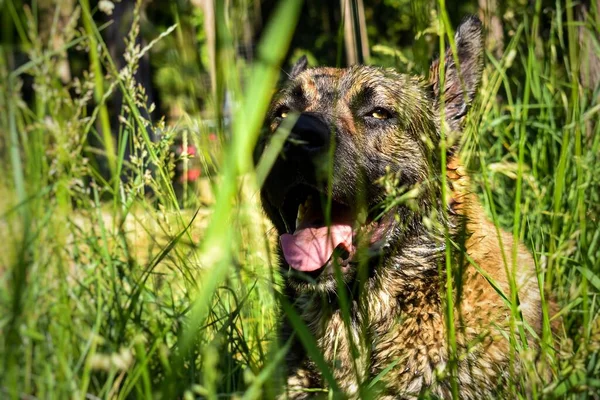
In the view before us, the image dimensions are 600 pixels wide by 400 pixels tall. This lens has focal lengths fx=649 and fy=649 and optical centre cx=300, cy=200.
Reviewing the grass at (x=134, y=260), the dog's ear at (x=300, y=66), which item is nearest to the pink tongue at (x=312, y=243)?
the grass at (x=134, y=260)

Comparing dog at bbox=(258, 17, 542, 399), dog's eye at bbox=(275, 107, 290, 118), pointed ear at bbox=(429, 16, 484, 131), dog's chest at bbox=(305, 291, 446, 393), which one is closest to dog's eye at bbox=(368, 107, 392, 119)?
dog at bbox=(258, 17, 542, 399)

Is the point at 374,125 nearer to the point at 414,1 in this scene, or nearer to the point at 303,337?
the point at 414,1

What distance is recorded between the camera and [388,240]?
2.49 metres

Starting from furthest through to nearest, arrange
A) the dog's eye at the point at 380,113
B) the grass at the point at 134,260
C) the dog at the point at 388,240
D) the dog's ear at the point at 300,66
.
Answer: the dog's ear at the point at 300,66 → the dog's eye at the point at 380,113 → the dog at the point at 388,240 → the grass at the point at 134,260

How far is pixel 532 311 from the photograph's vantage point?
89.7 inches

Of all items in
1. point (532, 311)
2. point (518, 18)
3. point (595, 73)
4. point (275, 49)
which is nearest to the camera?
point (275, 49)

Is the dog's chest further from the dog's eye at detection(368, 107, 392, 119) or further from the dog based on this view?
the dog's eye at detection(368, 107, 392, 119)

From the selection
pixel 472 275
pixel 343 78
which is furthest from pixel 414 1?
pixel 343 78

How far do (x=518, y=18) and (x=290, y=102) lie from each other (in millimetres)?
1688

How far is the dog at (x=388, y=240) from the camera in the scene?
2.17 meters

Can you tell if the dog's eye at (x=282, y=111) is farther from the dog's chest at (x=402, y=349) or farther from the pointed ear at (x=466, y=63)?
the dog's chest at (x=402, y=349)

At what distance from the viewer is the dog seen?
7.11 feet

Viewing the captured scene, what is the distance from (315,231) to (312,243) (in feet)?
0.38

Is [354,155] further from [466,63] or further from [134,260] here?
[134,260]
